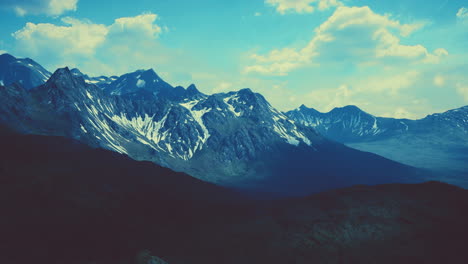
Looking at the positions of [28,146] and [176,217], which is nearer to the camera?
[176,217]

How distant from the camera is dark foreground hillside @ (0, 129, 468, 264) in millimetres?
79375

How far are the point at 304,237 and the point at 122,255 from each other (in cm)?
5088

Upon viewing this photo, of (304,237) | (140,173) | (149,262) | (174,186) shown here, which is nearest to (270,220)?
(304,237)

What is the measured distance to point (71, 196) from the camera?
11300cm

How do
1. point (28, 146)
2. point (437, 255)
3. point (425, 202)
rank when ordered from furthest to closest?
1. point (28, 146)
2. point (425, 202)
3. point (437, 255)

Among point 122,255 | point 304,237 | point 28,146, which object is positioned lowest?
point 122,255

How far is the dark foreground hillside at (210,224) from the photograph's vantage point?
79375 millimetres

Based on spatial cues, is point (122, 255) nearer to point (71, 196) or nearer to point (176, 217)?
point (176, 217)

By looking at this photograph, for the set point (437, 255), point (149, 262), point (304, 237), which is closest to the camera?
point (149, 262)

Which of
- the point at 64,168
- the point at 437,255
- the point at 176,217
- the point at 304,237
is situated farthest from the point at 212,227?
the point at 64,168

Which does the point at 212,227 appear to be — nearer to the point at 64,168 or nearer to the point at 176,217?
the point at 176,217

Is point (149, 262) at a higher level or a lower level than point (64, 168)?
lower

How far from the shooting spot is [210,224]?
105 metres

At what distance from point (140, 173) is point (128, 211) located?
49.7 metres
